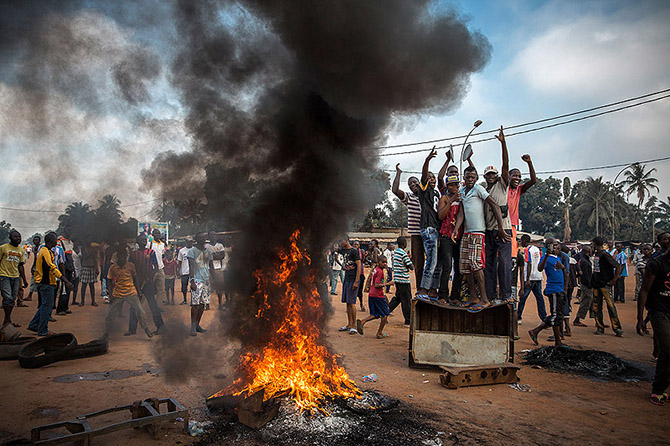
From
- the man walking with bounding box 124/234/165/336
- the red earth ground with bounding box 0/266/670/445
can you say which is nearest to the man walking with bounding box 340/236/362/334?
the red earth ground with bounding box 0/266/670/445

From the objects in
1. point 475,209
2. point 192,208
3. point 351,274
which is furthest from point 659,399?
point 192,208

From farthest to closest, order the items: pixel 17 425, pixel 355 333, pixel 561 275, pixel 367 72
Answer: pixel 355 333
pixel 561 275
pixel 367 72
pixel 17 425

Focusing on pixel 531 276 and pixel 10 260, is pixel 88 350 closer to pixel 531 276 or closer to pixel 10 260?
pixel 10 260

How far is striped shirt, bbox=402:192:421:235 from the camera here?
27.4ft

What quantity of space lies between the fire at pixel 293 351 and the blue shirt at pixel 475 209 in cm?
332

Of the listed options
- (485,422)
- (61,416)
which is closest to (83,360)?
(61,416)

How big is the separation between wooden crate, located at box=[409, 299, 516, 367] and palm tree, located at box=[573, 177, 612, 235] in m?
62.7

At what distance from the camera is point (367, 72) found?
5.66 meters

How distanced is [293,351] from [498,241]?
14.7ft

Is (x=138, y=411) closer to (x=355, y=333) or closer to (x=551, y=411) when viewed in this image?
(x=551, y=411)

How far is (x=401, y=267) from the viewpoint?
1006 cm

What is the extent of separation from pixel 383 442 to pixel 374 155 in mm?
4129

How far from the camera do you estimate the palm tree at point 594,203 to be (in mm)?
60972

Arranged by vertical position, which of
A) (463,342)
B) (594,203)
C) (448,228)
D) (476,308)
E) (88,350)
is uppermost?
(594,203)
